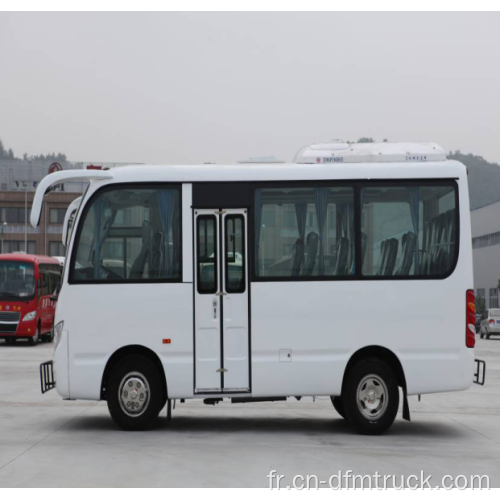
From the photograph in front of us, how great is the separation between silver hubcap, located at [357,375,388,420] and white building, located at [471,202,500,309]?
84.1 m

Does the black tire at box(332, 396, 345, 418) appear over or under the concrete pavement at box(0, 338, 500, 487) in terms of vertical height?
over

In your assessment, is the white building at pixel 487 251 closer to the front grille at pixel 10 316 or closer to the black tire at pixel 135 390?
the front grille at pixel 10 316

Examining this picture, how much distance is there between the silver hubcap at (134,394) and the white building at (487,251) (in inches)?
3344

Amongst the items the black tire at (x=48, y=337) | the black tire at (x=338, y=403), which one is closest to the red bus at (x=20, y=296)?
the black tire at (x=48, y=337)

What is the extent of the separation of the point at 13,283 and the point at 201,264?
84.2 ft

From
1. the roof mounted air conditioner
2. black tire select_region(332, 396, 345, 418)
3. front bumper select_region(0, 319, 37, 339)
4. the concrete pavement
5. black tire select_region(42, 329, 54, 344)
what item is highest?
the roof mounted air conditioner

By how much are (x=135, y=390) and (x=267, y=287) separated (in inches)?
80.5

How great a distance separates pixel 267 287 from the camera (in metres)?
12.5

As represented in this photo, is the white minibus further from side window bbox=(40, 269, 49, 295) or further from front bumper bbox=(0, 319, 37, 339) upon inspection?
side window bbox=(40, 269, 49, 295)

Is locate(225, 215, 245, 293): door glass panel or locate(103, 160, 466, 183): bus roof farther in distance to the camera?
locate(103, 160, 466, 183): bus roof

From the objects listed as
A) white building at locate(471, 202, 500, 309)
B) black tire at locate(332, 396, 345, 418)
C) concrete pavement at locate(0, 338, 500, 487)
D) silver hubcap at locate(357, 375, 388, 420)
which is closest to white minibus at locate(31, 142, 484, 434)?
silver hubcap at locate(357, 375, 388, 420)

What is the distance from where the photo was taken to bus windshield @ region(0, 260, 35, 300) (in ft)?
121

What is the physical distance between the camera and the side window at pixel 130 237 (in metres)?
12.5
